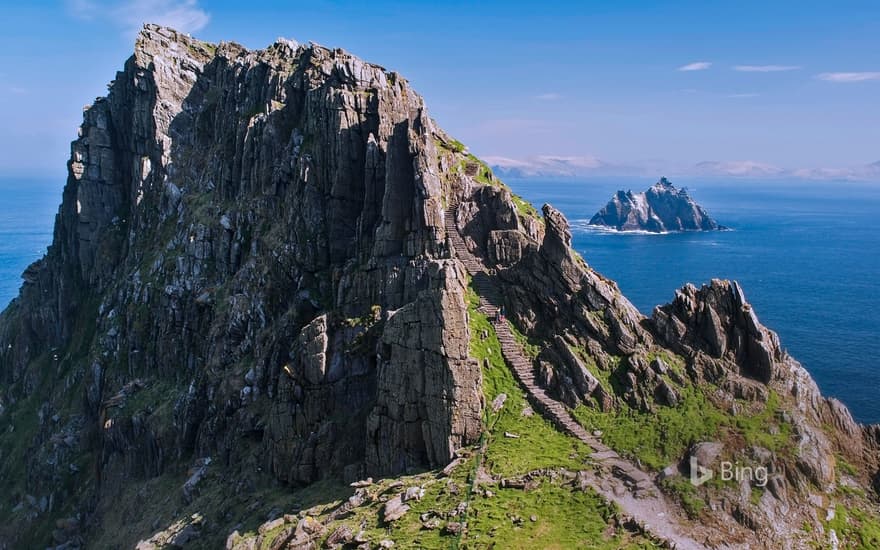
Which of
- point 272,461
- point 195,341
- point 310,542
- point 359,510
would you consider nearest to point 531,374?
point 359,510

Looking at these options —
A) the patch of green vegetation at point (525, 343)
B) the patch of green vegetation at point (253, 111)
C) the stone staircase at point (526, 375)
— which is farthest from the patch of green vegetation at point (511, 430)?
the patch of green vegetation at point (253, 111)

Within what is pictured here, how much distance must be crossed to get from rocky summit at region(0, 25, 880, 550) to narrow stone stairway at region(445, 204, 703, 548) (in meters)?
0.22

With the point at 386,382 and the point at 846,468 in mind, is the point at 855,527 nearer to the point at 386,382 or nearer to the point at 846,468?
the point at 846,468

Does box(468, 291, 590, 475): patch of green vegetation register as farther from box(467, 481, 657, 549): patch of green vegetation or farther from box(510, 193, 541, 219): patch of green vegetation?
box(510, 193, 541, 219): patch of green vegetation

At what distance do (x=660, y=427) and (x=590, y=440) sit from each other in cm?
582

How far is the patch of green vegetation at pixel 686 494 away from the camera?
47.9 meters

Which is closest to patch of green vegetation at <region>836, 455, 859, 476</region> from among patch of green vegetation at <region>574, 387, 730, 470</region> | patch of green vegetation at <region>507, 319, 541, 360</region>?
patch of green vegetation at <region>574, 387, 730, 470</region>

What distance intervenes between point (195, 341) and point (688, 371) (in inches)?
2775

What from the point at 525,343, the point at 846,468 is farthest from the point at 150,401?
the point at 846,468

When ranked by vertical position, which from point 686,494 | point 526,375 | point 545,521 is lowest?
point 545,521

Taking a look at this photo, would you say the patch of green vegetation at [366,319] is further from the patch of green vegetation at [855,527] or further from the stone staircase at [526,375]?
the patch of green vegetation at [855,527]

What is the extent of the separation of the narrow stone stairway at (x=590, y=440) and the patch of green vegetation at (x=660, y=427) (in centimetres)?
107

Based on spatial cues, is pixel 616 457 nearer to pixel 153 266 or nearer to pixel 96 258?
pixel 153 266

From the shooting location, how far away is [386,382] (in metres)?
60.7
